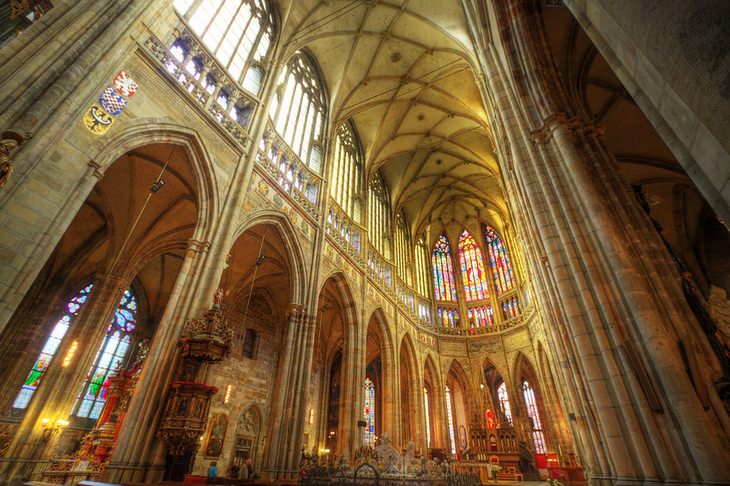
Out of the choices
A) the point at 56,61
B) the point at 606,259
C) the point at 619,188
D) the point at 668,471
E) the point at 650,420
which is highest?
the point at 56,61

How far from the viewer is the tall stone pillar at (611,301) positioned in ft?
11.7

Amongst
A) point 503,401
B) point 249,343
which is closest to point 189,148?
point 249,343

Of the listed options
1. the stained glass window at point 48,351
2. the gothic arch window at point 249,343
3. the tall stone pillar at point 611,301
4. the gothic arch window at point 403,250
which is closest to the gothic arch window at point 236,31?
the tall stone pillar at point 611,301

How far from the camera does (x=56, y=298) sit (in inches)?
479

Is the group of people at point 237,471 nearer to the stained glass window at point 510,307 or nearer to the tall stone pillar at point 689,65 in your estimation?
the tall stone pillar at point 689,65

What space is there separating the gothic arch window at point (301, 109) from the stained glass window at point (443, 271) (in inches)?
544

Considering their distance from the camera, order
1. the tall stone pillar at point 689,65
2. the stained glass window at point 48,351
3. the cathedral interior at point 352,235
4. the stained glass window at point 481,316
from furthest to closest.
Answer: the stained glass window at point 481,316
the stained glass window at point 48,351
the cathedral interior at point 352,235
the tall stone pillar at point 689,65

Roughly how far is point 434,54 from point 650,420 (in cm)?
1579

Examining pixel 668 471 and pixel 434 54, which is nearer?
pixel 668 471

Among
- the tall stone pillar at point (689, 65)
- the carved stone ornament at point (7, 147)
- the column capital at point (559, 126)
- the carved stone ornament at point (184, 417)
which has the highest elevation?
the column capital at point (559, 126)

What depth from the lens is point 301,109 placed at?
14.0 metres

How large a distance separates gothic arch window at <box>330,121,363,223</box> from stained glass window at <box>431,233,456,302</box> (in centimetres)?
985

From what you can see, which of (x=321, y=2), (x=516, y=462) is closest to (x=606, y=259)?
(x=321, y=2)

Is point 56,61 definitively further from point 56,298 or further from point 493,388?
point 493,388
